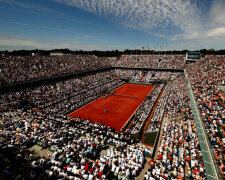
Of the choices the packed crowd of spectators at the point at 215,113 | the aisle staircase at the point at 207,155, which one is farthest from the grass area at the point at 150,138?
the packed crowd of spectators at the point at 215,113

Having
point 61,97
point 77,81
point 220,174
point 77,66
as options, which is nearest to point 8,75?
point 61,97

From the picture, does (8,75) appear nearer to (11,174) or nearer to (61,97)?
(61,97)

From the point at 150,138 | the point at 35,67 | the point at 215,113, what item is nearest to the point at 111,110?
the point at 150,138

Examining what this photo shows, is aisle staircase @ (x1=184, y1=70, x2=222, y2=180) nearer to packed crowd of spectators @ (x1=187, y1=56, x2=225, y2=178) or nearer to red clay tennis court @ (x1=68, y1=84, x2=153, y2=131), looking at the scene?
packed crowd of spectators @ (x1=187, y1=56, x2=225, y2=178)

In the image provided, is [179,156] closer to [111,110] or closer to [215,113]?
[215,113]

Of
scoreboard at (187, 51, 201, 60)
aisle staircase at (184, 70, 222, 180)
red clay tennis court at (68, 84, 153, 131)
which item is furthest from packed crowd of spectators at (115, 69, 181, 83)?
aisle staircase at (184, 70, 222, 180)

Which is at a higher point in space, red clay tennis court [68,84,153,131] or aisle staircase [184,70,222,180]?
aisle staircase [184,70,222,180]

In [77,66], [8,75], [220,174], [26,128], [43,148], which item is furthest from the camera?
[77,66]
